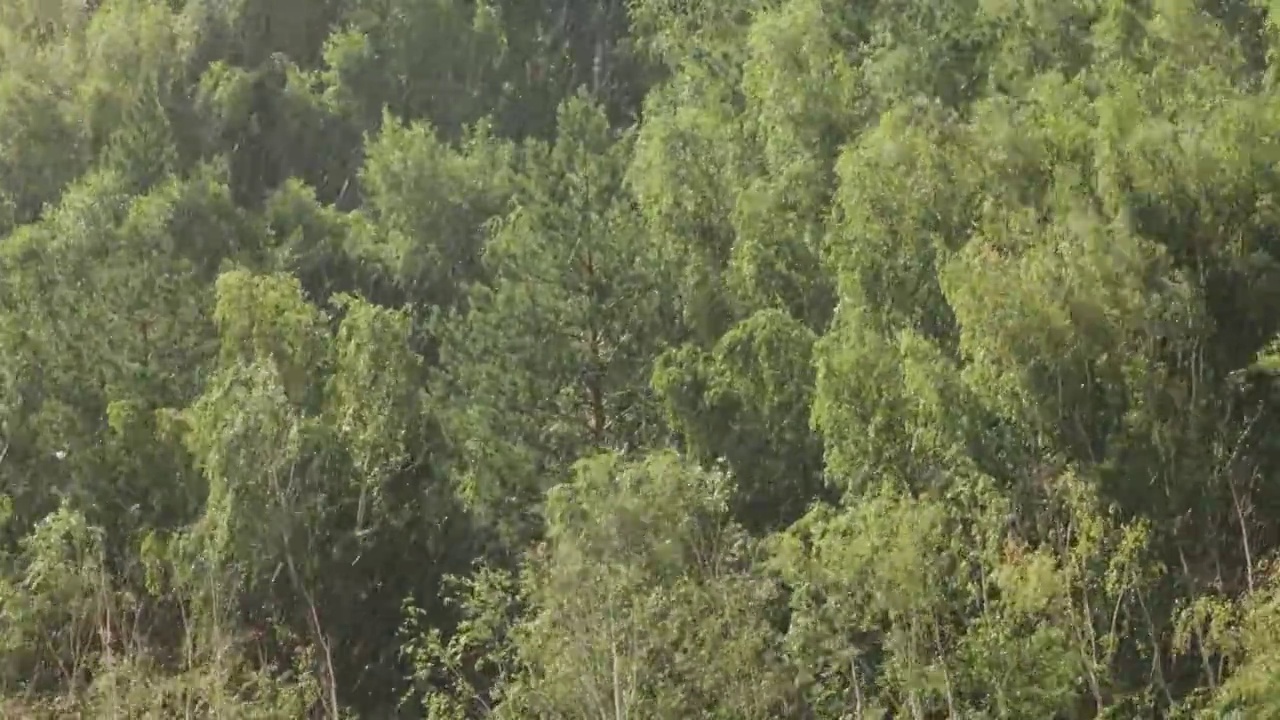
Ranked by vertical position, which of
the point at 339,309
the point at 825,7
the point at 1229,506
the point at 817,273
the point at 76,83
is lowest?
the point at 1229,506

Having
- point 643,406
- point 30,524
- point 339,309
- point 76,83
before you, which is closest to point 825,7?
point 643,406

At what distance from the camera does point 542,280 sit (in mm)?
16859

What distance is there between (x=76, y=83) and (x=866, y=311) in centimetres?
1521

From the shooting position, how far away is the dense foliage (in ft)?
40.1

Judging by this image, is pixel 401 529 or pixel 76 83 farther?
pixel 76 83

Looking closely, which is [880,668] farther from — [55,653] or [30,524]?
[30,524]

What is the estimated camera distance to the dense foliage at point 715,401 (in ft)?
40.1

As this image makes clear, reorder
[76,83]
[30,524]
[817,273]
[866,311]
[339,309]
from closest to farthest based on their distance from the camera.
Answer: [866,311]
[817,273]
[30,524]
[339,309]
[76,83]

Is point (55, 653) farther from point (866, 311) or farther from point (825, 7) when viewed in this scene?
point (825, 7)

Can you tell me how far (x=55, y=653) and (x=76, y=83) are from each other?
39.7 ft

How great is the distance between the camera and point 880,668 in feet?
41.3

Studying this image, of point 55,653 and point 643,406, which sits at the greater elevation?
point 643,406

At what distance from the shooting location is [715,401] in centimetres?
1534

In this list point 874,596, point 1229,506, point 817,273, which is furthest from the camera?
point 817,273
